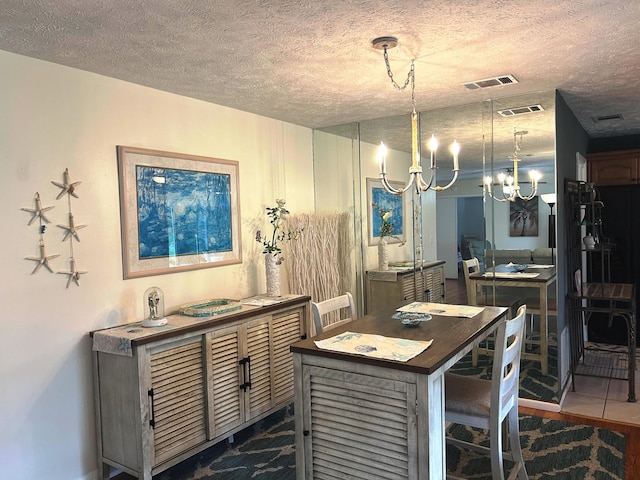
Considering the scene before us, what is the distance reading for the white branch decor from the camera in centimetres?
428

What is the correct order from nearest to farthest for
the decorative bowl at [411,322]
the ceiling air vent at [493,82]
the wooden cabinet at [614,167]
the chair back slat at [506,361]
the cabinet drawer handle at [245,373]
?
the chair back slat at [506,361], the decorative bowl at [411,322], the ceiling air vent at [493,82], the cabinet drawer handle at [245,373], the wooden cabinet at [614,167]

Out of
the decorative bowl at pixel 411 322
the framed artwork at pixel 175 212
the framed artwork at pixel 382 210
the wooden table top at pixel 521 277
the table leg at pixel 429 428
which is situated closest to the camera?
the table leg at pixel 429 428

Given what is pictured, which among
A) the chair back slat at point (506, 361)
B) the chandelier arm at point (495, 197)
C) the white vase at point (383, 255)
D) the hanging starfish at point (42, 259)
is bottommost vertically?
the chair back slat at point (506, 361)

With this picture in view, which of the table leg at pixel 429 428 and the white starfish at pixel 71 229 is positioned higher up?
the white starfish at pixel 71 229

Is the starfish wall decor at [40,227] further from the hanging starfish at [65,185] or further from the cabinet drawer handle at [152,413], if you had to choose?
the cabinet drawer handle at [152,413]

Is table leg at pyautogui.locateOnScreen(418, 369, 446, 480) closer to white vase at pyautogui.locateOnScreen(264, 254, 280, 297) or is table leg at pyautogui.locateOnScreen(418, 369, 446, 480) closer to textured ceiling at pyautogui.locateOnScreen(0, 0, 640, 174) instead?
textured ceiling at pyautogui.locateOnScreen(0, 0, 640, 174)

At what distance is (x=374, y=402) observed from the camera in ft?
6.64

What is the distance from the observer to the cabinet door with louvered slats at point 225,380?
2.96 metres

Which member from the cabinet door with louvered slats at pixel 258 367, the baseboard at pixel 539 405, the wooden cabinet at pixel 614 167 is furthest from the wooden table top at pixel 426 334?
the wooden cabinet at pixel 614 167

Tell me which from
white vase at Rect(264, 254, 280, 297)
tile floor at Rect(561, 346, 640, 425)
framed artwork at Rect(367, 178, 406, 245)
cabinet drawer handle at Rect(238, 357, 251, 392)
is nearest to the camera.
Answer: cabinet drawer handle at Rect(238, 357, 251, 392)

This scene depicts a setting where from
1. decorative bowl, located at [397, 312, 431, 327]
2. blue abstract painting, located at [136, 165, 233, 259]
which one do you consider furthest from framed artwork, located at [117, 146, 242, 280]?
decorative bowl, located at [397, 312, 431, 327]

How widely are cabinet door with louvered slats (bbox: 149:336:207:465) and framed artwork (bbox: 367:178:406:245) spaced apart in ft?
6.97

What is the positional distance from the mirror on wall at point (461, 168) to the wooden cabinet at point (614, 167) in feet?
5.92

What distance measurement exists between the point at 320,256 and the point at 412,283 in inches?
34.7
